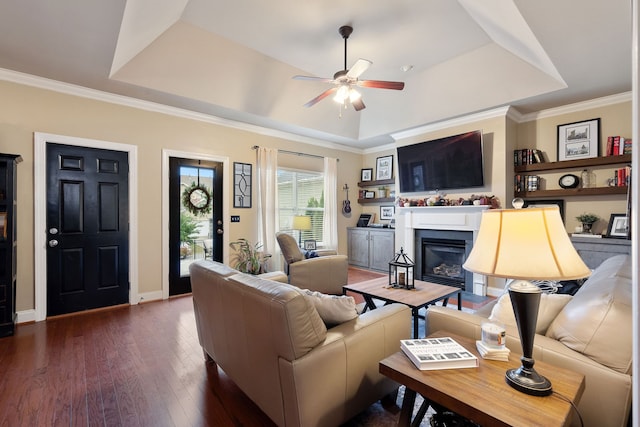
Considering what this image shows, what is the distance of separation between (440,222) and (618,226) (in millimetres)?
2145

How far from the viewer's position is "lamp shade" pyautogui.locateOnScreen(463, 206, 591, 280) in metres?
1.08

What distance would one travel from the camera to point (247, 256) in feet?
16.1

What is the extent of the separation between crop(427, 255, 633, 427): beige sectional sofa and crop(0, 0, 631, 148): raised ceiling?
2376 millimetres

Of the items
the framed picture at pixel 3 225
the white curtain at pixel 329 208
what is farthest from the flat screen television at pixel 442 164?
the framed picture at pixel 3 225

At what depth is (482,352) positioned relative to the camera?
4.48ft

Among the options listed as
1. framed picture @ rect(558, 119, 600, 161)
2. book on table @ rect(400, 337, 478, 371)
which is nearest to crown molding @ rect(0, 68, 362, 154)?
framed picture @ rect(558, 119, 600, 161)

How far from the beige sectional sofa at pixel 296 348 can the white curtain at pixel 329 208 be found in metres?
4.24

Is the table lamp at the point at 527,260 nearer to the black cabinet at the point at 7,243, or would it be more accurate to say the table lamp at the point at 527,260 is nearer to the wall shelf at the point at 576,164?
the wall shelf at the point at 576,164

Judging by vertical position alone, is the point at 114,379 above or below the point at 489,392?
below

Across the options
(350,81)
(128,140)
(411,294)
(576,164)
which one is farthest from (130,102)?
(576,164)

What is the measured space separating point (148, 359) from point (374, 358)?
6.46ft

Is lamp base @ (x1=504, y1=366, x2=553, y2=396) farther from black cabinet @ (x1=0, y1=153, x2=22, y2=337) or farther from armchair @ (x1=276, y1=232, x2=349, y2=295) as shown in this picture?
black cabinet @ (x1=0, y1=153, x2=22, y2=337)

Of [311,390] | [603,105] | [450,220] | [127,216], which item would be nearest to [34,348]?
[127,216]

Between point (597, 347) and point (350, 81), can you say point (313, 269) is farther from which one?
point (597, 347)
